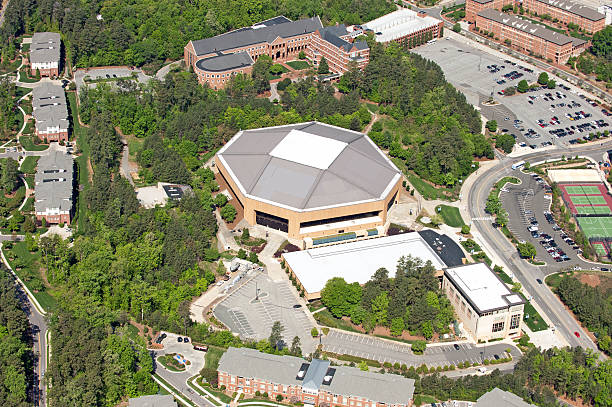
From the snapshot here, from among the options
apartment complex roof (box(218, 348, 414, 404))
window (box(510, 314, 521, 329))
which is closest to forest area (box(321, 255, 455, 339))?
window (box(510, 314, 521, 329))

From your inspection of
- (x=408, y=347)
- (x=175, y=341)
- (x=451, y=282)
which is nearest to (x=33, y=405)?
(x=175, y=341)

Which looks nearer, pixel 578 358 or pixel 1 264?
pixel 578 358

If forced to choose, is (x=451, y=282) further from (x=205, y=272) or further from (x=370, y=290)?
(x=205, y=272)

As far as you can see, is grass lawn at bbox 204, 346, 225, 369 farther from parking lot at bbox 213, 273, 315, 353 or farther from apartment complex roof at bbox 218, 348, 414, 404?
parking lot at bbox 213, 273, 315, 353

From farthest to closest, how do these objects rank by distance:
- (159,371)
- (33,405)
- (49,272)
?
(49,272)
(159,371)
(33,405)

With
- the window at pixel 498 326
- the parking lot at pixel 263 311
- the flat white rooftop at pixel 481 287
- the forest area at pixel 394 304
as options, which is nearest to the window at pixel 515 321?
the window at pixel 498 326

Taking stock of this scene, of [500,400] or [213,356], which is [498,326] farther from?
[213,356]
